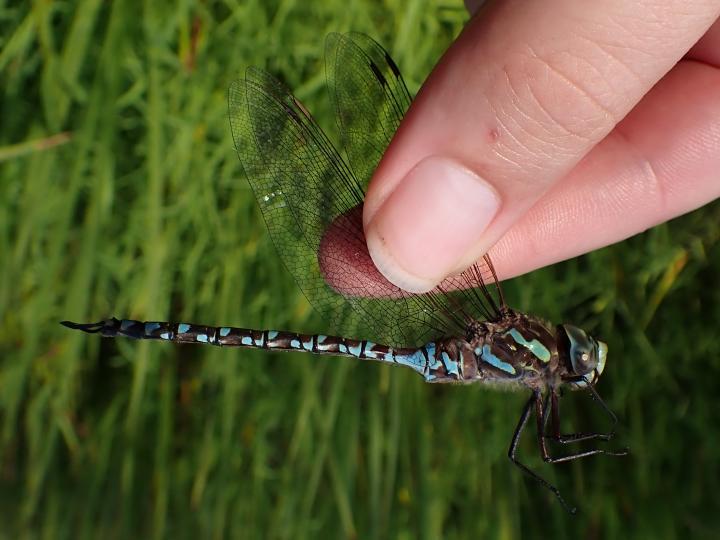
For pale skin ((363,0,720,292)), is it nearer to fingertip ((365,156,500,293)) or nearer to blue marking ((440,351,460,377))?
fingertip ((365,156,500,293))

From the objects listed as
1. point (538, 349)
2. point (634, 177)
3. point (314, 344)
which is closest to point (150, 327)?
point (314, 344)

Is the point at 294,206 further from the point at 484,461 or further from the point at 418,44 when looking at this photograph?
the point at 484,461

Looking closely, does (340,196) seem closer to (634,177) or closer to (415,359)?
(415,359)

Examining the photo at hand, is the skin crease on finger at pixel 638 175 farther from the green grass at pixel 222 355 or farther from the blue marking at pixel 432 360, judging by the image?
the green grass at pixel 222 355

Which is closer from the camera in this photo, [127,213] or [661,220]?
[661,220]

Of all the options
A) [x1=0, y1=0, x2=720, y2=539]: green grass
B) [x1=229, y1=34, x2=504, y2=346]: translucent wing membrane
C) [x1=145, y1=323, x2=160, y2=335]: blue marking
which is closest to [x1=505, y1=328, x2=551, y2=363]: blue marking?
[x1=229, y1=34, x2=504, y2=346]: translucent wing membrane

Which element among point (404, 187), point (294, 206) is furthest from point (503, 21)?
point (294, 206)

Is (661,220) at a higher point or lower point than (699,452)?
higher
